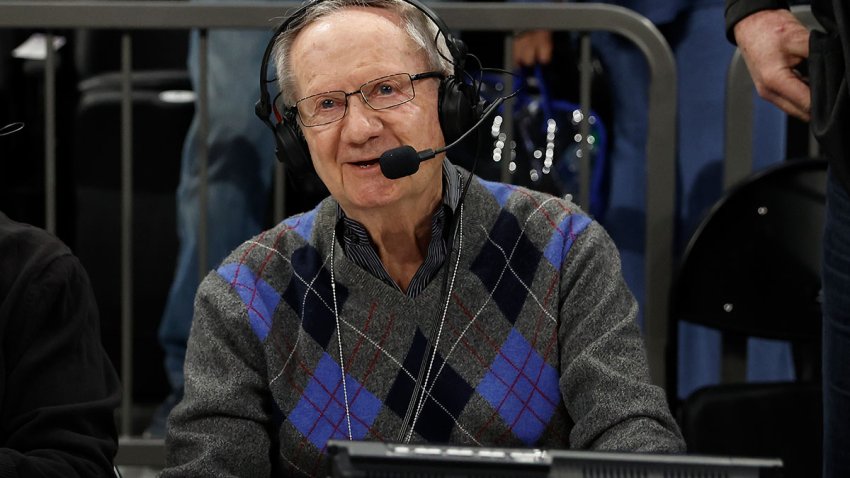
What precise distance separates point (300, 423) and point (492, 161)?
1135 mm

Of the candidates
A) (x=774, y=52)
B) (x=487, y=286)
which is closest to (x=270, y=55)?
(x=487, y=286)

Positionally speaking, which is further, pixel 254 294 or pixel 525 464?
pixel 254 294

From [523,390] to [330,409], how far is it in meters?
0.26

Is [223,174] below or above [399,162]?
below

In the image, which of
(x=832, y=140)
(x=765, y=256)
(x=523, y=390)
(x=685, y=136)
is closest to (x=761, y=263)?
(x=765, y=256)

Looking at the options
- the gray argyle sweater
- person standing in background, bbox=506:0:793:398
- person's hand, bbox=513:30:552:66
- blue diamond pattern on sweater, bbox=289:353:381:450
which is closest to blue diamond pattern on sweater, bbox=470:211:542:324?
the gray argyle sweater

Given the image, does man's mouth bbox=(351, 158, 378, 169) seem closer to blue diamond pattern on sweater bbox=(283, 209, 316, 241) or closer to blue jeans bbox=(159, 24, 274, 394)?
blue diamond pattern on sweater bbox=(283, 209, 316, 241)

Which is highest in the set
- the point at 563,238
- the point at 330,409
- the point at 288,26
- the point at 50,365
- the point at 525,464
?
the point at 288,26

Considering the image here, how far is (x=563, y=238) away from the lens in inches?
67.2

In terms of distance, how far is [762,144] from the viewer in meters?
2.72

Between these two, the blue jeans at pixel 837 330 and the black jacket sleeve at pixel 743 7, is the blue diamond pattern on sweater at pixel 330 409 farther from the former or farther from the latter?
the black jacket sleeve at pixel 743 7

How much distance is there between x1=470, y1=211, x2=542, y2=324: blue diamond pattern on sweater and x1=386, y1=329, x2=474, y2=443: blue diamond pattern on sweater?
4.8 inches

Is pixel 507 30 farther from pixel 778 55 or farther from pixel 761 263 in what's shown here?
pixel 778 55

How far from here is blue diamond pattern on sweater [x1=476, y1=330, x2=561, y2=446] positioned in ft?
5.40
